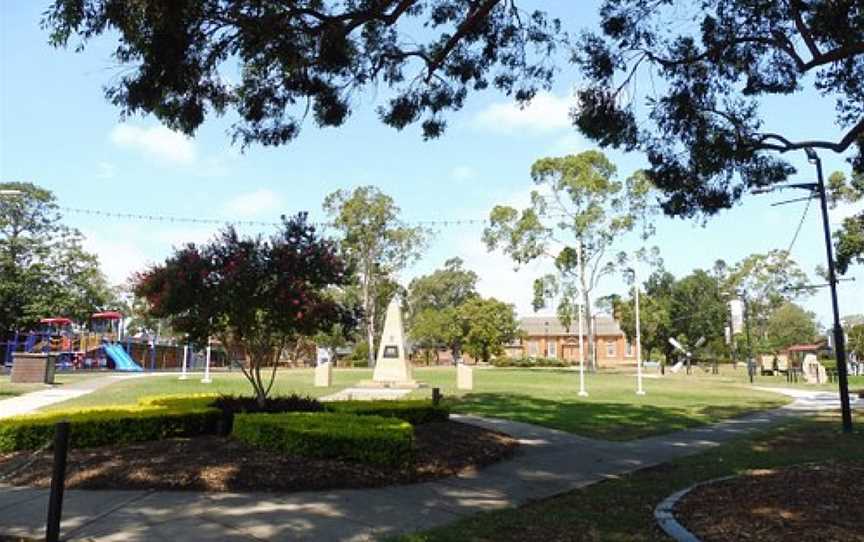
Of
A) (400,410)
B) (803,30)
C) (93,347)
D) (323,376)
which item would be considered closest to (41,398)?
(323,376)

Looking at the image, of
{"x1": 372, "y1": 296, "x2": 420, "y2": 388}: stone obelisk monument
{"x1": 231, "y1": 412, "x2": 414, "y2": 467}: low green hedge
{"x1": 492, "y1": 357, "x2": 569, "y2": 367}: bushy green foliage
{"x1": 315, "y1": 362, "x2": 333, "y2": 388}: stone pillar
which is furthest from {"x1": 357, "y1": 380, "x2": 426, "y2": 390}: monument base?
{"x1": 492, "y1": 357, "x2": 569, "y2": 367}: bushy green foliage

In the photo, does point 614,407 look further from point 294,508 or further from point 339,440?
point 294,508

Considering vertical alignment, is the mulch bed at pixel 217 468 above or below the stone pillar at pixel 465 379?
below

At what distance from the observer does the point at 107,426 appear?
9539 millimetres

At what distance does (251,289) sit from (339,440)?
11.9 feet

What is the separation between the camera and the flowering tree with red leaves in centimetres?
1119

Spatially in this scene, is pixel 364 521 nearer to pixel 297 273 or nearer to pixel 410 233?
pixel 297 273

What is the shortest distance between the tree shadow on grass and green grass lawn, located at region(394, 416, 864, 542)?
8.00ft

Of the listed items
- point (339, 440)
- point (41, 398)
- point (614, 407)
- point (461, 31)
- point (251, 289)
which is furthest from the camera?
point (614, 407)

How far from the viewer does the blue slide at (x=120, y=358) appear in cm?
4500

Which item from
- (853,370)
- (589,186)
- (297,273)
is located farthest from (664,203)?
(853,370)

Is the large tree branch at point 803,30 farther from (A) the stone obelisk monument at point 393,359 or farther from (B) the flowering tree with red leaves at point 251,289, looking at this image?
(A) the stone obelisk monument at point 393,359

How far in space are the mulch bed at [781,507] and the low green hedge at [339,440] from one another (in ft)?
11.2

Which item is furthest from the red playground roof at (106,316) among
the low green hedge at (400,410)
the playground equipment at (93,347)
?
the low green hedge at (400,410)
